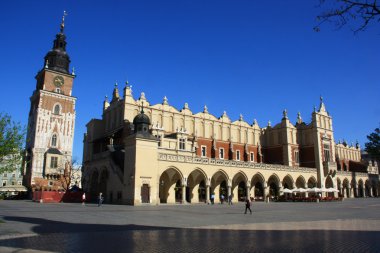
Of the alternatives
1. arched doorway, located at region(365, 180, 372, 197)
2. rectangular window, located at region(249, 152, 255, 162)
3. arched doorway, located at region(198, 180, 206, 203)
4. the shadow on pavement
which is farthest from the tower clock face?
arched doorway, located at region(365, 180, 372, 197)

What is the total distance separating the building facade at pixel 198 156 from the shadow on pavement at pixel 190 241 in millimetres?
23039

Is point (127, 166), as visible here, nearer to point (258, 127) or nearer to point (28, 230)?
point (28, 230)

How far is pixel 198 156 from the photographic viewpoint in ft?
159

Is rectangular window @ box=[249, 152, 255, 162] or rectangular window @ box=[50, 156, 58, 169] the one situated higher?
rectangular window @ box=[249, 152, 255, 162]

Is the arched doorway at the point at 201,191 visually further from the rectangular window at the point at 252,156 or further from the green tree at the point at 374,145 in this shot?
the green tree at the point at 374,145

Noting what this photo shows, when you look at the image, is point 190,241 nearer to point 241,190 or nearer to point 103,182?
point 103,182

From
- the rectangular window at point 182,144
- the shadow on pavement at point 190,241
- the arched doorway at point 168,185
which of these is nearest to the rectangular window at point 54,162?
the rectangular window at point 182,144

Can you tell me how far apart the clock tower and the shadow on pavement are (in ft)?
169

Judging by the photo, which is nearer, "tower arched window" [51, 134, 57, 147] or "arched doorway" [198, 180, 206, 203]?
"arched doorway" [198, 180, 206, 203]

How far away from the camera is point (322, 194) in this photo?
58.6 metres

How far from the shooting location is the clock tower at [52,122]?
6228cm

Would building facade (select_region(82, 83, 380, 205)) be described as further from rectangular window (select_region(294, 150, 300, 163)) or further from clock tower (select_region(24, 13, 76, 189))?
clock tower (select_region(24, 13, 76, 189))

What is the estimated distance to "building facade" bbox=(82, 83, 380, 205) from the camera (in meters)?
38.0

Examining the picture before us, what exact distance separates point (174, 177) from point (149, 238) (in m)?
31.1
